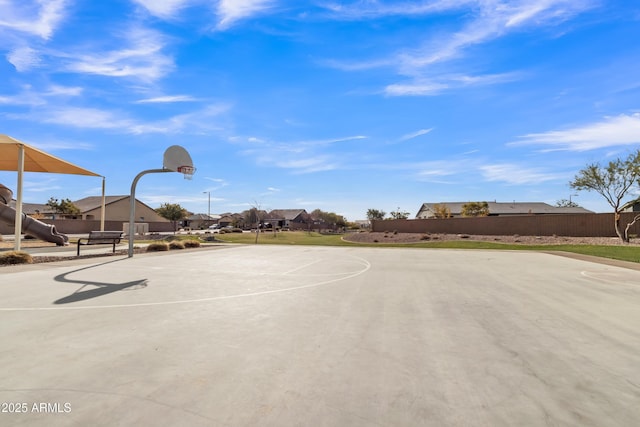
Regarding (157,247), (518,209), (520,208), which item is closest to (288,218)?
(518,209)

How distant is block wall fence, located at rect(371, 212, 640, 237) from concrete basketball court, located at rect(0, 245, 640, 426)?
25492 millimetres

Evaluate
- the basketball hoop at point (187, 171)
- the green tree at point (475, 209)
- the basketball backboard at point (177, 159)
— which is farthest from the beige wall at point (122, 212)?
the green tree at point (475, 209)

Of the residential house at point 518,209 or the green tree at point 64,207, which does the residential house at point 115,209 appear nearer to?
the green tree at point 64,207

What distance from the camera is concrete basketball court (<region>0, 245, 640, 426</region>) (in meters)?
2.73

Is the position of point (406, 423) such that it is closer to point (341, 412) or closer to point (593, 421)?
point (341, 412)

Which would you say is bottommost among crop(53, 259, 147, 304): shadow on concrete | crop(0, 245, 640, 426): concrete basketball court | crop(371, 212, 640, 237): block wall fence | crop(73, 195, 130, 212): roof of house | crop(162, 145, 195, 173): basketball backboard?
crop(0, 245, 640, 426): concrete basketball court

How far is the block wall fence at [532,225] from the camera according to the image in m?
27.4

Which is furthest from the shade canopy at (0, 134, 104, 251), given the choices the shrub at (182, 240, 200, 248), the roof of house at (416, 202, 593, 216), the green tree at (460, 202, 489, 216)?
the roof of house at (416, 202, 593, 216)

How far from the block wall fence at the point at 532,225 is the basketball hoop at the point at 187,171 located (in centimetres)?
3029

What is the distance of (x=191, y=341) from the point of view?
4.33m

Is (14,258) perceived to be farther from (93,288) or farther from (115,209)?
(115,209)

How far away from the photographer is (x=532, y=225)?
31.1 m

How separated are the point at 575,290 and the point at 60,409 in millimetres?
9898

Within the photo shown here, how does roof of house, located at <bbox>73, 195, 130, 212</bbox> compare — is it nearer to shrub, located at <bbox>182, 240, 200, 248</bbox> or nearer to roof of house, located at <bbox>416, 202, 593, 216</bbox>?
shrub, located at <bbox>182, 240, 200, 248</bbox>
